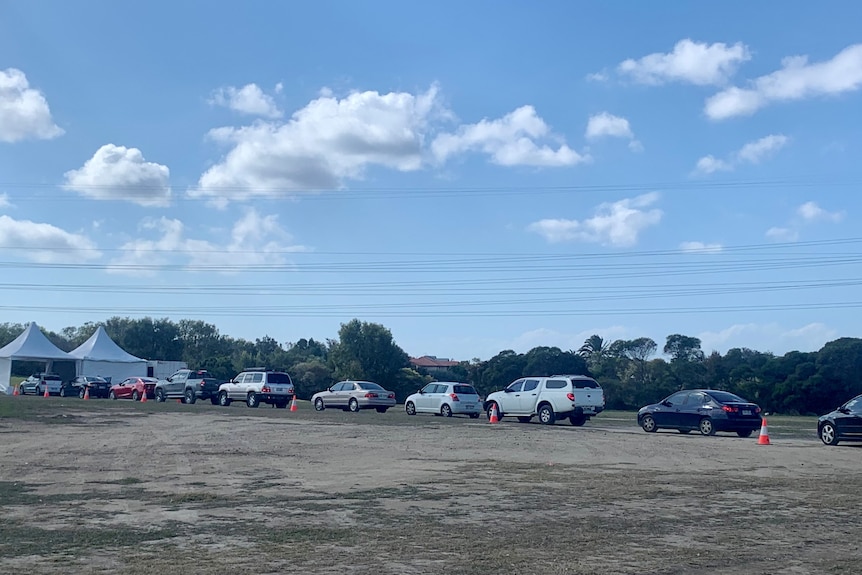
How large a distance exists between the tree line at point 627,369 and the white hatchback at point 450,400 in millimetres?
23361

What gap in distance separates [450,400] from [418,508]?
25.7 metres

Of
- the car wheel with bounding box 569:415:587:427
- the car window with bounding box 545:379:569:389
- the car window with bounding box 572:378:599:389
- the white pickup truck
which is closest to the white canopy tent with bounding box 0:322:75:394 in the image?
the white pickup truck

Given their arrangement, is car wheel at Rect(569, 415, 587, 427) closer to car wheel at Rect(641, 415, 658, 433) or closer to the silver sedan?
car wheel at Rect(641, 415, 658, 433)

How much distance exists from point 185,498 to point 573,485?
5642 millimetres

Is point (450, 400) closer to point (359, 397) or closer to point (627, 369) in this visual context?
point (359, 397)

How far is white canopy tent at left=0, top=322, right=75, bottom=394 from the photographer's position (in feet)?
203

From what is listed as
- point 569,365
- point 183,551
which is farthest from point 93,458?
point 569,365

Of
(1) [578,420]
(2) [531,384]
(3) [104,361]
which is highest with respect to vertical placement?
(3) [104,361]

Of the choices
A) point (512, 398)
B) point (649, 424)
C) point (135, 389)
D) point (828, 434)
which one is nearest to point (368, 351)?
point (135, 389)

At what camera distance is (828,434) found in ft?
78.2

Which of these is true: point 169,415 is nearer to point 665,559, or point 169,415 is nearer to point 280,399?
point 280,399

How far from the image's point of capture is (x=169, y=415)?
109ft

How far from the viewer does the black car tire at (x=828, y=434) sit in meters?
23.6

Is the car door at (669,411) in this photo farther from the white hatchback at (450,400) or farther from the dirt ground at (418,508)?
the white hatchback at (450,400)
